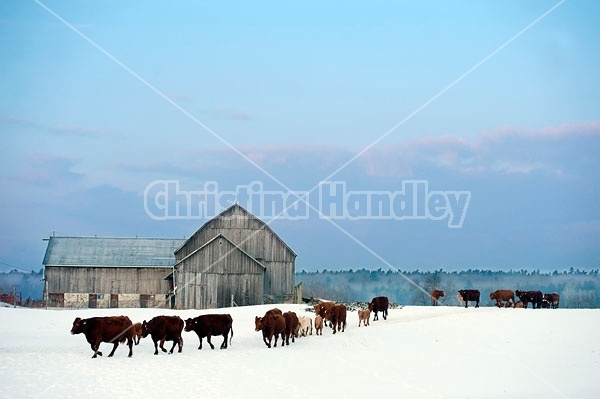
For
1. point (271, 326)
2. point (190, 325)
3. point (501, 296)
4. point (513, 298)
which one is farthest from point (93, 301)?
point (271, 326)

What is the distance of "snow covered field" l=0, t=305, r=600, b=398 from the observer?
19.0 metres

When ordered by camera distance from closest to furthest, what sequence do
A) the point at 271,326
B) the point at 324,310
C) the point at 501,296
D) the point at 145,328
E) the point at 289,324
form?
the point at 145,328 → the point at 271,326 → the point at 289,324 → the point at 324,310 → the point at 501,296

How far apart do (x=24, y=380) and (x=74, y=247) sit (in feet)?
139

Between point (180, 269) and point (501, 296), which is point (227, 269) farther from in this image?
point (501, 296)

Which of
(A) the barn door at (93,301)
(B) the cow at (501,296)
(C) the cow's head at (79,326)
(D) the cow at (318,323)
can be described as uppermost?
(C) the cow's head at (79,326)

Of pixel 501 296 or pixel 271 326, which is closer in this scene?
pixel 271 326

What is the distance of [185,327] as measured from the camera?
88.2 ft

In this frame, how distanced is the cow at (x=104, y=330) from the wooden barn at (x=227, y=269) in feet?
87.7

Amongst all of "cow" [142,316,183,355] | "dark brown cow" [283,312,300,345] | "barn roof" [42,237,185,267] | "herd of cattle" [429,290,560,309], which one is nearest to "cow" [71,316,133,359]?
"cow" [142,316,183,355]

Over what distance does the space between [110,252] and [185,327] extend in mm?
34349

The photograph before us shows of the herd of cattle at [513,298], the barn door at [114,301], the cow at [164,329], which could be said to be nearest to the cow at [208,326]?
the cow at [164,329]

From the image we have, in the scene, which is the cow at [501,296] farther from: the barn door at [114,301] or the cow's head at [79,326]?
the barn door at [114,301]

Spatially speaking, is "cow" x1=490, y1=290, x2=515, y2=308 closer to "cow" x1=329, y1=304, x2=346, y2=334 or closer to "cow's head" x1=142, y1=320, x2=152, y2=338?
"cow" x1=329, y1=304, x2=346, y2=334

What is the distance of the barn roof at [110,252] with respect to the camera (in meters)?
58.4
